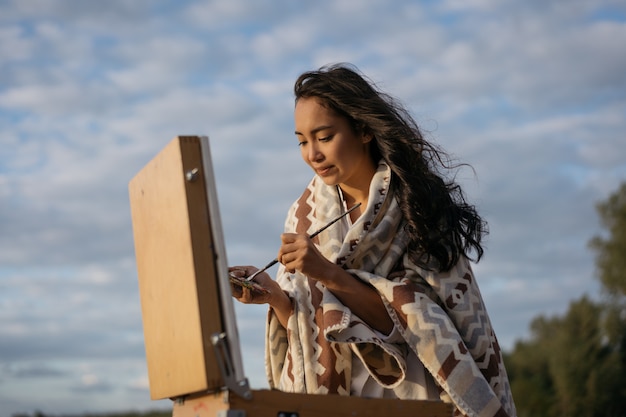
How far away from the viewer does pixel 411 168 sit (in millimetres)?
3869

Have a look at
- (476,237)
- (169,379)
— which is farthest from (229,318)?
(476,237)

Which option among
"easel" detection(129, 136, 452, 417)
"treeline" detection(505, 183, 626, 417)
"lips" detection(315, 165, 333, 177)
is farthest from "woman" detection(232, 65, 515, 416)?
"treeline" detection(505, 183, 626, 417)

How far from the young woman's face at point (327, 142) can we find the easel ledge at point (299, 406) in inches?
48.8

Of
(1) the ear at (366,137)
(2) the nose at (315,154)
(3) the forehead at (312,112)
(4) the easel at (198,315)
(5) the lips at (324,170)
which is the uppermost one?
(3) the forehead at (312,112)

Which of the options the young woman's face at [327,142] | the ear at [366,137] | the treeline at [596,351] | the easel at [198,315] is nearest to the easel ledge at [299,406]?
the easel at [198,315]

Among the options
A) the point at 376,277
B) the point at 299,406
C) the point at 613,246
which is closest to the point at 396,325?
the point at 376,277

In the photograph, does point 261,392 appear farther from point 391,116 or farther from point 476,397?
point 391,116

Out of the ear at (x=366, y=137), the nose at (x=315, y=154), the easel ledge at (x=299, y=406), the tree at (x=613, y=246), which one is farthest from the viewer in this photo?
the tree at (x=613, y=246)

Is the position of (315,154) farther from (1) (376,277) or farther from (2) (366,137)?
(1) (376,277)

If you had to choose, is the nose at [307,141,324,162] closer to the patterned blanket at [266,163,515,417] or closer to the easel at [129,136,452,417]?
the patterned blanket at [266,163,515,417]

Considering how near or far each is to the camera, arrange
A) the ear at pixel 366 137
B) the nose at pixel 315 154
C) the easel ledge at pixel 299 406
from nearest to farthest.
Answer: the easel ledge at pixel 299 406 < the nose at pixel 315 154 < the ear at pixel 366 137

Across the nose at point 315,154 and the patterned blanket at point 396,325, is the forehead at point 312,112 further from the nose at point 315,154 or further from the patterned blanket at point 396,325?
the patterned blanket at point 396,325

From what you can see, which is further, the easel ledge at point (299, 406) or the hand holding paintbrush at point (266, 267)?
the hand holding paintbrush at point (266, 267)

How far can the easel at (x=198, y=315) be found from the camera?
8.58 ft
